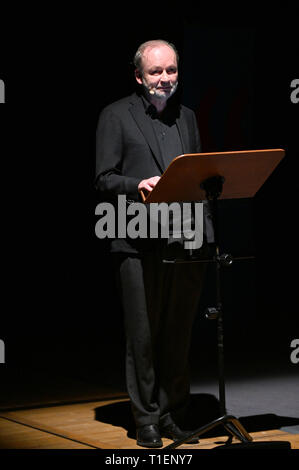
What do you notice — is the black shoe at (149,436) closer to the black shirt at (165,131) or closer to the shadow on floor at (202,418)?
the shadow on floor at (202,418)

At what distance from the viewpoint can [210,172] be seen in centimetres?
379

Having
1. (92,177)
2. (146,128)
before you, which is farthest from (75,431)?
(92,177)

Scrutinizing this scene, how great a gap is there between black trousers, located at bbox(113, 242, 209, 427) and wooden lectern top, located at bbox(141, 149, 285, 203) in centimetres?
45

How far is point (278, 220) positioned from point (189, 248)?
16.6ft

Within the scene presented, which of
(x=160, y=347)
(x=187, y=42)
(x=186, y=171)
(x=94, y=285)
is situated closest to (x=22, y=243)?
(x=94, y=285)

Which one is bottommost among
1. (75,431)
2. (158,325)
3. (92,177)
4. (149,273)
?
(75,431)

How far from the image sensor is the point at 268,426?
456 cm

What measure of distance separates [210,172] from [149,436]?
3.92ft

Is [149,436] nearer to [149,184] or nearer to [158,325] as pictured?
[158,325]

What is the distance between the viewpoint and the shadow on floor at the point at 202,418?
14.9 feet

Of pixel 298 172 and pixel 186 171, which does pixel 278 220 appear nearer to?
pixel 298 172

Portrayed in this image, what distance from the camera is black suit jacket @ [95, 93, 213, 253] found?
167 inches

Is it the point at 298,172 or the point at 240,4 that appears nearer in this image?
the point at 240,4
